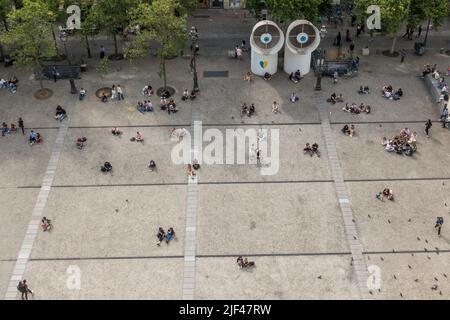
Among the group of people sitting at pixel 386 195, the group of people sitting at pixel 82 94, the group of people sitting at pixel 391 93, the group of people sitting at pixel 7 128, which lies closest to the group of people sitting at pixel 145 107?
the group of people sitting at pixel 82 94

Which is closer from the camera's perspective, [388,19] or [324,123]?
[324,123]

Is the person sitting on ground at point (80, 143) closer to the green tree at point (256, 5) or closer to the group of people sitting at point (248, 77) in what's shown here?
the group of people sitting at point (248, 77)

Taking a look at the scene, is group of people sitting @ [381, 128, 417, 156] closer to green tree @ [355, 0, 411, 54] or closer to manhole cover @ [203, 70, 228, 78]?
green tree @ [355, 0, 411, 54]

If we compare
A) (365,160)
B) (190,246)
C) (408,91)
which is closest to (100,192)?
(190,246)

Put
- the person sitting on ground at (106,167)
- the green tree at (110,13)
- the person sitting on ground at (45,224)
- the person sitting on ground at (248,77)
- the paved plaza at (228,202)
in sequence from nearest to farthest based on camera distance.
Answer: the paved plaza at (228,202), the person sitting on ground at (45,224), the person sitting on ground at (106,167), the green tree at (110,13), the person sitting on ground at (248,77)
